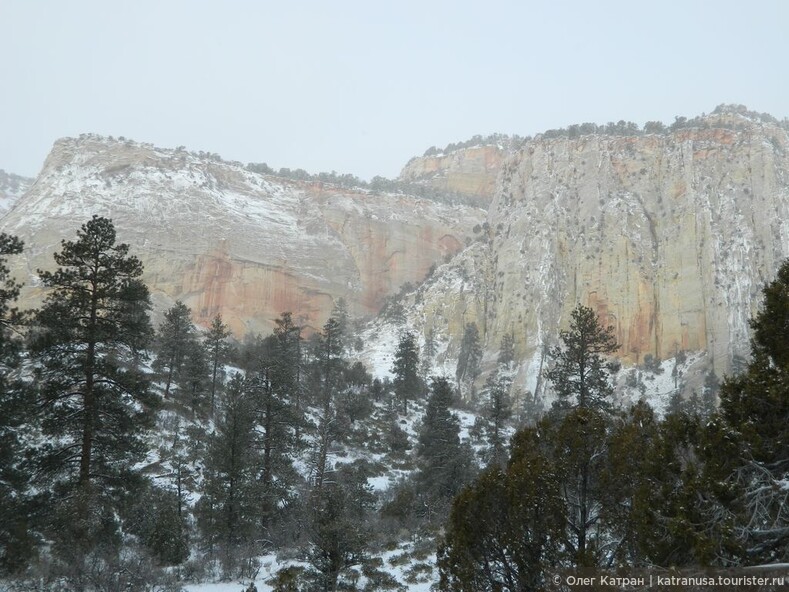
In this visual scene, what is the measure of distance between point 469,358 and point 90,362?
5346cm

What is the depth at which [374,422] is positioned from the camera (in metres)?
39.2

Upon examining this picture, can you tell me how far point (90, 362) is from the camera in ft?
46.4

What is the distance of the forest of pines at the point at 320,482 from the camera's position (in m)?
7.02

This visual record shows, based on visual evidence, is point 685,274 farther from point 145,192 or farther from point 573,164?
point 145,192

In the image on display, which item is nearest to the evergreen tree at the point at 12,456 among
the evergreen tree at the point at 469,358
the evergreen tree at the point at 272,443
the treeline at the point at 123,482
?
the treeline at the point at 123,482

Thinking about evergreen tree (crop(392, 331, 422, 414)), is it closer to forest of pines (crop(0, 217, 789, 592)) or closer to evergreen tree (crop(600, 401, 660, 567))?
forest of pines (crop(0, 217, 789, 592))

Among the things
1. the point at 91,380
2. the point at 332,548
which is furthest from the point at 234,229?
the point at 332,548

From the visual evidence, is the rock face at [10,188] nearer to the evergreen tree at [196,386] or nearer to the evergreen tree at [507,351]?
the evergreen tree at [507,351]

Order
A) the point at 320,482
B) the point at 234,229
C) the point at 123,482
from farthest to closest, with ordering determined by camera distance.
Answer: the point at 234,229
the point at 320,482
the point at 123,482

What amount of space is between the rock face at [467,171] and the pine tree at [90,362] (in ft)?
326

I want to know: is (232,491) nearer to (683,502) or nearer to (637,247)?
(683,502)

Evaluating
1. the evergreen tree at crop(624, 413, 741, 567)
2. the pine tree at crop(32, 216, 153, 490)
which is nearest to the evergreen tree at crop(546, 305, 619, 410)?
the evergreen tree at crop(624, 413, 741, 567)

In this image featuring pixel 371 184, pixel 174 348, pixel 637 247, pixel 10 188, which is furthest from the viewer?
pixel 10 188

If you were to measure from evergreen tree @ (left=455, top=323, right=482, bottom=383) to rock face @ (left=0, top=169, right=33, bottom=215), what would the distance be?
8877 cm
